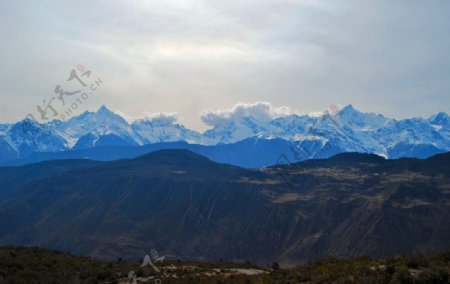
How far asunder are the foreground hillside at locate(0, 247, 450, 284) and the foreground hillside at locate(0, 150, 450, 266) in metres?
102

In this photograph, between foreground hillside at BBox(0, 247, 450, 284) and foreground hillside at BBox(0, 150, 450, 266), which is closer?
foreground hillside at BBox(0, 247, 450, 284)

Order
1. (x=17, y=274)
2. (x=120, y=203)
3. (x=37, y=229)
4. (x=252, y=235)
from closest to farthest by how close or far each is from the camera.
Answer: (x=17, y=274), (x=252, y=235), (x=37, y=229), (x=120, y=203)

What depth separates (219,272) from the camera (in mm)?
33094

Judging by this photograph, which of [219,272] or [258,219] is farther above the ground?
[219,272]

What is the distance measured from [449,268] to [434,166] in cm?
18149

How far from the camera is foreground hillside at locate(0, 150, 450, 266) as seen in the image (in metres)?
138

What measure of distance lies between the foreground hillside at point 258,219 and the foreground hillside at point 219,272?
102 metres

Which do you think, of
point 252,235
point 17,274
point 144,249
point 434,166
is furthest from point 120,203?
point 17,274

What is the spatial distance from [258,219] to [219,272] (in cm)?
12981

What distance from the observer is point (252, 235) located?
153m

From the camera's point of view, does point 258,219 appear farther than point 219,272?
Yes

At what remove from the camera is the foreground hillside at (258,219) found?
138 m

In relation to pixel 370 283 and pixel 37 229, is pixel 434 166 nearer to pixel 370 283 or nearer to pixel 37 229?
pixel 37 229

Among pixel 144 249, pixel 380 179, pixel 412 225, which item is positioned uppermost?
pixel 380 179
